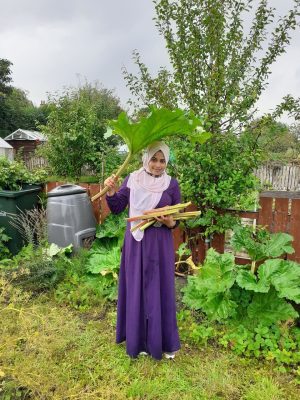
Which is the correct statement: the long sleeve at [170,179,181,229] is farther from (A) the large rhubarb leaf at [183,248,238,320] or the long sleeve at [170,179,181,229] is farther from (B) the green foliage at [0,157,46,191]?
(B) the green foliage at [0,157,46,191]

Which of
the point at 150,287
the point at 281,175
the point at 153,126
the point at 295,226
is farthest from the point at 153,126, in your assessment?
the point at 281,175

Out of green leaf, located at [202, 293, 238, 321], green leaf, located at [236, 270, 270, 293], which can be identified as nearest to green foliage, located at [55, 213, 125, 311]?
green leaf, located at [202, 293, 238, 321]

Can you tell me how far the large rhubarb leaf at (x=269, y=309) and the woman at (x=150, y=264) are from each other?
748mm

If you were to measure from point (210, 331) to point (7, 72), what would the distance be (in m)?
40.8

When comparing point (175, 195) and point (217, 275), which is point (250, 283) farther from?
point (175, 195)

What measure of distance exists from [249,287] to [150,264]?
34.7 inches

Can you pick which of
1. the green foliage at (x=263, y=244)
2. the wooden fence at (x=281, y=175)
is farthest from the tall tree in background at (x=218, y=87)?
the wooden fence at (x=281, y=175)

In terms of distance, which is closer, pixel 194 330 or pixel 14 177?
pixel 194 330

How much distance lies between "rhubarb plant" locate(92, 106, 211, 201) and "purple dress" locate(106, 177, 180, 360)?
46 cm

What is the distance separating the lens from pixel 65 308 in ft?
10.9

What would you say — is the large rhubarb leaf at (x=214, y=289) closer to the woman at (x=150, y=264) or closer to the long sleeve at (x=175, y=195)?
the woman at (x=150, y=264)

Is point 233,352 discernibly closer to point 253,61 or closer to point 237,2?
point 253,61

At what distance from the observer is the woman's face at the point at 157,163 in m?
2.31

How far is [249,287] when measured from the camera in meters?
2.65
